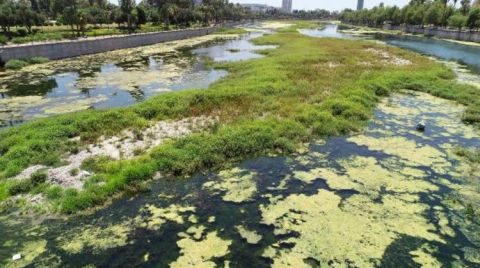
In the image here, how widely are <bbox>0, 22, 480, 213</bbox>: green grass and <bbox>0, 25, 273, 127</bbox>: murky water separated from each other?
3677mm

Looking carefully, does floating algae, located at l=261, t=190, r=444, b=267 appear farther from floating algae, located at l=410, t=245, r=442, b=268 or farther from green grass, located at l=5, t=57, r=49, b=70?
green grass, located at l=5, t=57, r=49, b=70

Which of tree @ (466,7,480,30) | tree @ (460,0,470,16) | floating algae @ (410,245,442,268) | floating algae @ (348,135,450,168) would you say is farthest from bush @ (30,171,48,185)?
tree @ (460,0,470,16)

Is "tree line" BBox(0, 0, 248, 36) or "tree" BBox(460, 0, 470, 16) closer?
"tree line" BBox(0, 0, 248, 36)

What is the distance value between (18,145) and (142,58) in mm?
29836

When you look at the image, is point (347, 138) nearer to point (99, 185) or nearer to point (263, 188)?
point (263, 188)

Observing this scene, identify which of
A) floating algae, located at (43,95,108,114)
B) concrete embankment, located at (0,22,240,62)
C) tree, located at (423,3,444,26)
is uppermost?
tree, located at (423,3,444,26)

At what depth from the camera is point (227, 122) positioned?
17.0 meters

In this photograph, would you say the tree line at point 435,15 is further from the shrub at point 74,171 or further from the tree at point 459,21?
the shrub at point 74,171

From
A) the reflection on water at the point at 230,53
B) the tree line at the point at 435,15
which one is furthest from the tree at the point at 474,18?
the reflection on water at the point at 230,53

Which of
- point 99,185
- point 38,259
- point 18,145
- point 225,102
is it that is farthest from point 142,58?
point 38,259

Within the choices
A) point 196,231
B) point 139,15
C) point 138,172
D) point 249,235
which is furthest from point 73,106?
point 139,15

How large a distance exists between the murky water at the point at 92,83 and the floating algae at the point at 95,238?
12.1 metres

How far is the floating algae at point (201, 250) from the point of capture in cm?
852

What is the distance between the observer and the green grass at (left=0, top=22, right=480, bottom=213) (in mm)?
12342
